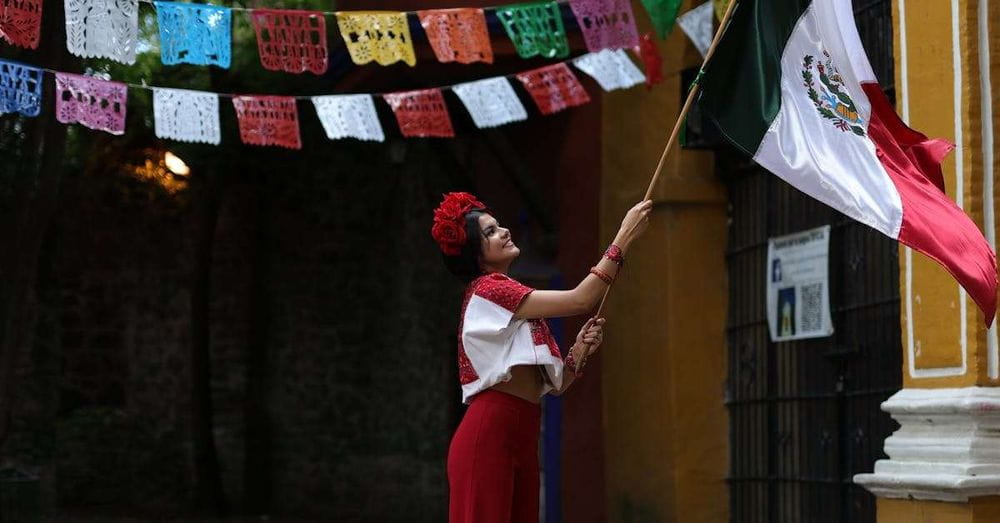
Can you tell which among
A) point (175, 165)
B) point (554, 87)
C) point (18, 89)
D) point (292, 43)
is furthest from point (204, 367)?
point (18, 89)

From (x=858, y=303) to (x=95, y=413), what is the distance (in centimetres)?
943

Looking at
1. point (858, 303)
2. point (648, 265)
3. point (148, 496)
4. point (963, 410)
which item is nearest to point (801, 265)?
point (858, 303)

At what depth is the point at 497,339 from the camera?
4852 mm

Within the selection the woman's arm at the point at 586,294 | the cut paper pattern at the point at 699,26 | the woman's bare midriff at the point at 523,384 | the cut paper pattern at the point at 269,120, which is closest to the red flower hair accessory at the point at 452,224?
the woman's arm at the point at 586,294

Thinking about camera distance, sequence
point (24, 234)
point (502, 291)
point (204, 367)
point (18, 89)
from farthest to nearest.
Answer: point (204, 367) < point (24, 234) < point (18, 89) < point (502, 291)

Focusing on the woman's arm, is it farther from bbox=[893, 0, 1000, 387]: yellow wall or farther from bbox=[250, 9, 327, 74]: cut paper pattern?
bbox=[250, 9, 327, 74]: cut paper pattern

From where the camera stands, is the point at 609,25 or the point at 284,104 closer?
the point at 609,25

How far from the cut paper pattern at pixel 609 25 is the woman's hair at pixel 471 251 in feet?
12.2

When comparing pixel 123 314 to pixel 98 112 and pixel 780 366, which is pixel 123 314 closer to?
pixel 98 112

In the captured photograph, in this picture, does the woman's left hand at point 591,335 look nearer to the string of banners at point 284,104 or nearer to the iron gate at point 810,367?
the iron gate at point 810,367

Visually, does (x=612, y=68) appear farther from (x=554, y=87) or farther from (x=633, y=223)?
(x=633, y=223)

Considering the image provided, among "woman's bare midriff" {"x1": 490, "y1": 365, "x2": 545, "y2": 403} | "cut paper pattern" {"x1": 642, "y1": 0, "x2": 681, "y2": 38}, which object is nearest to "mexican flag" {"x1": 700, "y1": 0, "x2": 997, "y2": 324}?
"woman's bare midriff" {"x1": 490, "y1": 365, "x2": 545, "y2": 403}

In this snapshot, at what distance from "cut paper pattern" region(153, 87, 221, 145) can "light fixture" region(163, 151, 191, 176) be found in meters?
6.20

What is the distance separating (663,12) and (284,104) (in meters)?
2.41
